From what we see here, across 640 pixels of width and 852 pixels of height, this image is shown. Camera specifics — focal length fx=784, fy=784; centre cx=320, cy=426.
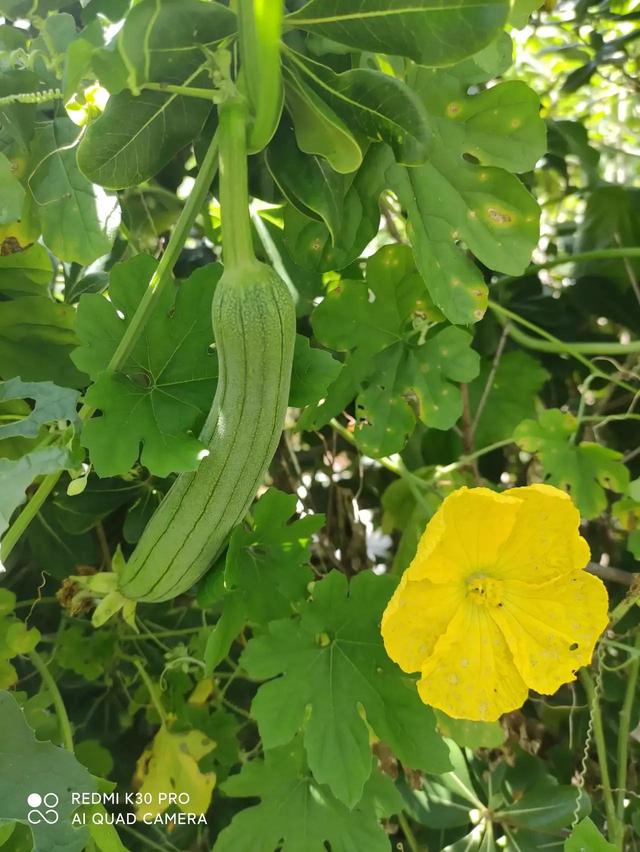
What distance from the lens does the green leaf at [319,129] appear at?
0.66 meters

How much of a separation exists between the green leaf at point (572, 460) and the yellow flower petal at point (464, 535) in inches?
7.6

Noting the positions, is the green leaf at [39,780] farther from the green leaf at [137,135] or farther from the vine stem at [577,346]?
the vine stem at [577,346]

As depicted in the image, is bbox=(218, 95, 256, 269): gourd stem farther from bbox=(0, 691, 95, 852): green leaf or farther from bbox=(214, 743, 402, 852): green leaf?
bbox=(214, 743, 402, 852): green leaf

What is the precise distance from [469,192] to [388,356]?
28 centimetres

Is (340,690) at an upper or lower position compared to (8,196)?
lower

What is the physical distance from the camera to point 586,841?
32.8 inches

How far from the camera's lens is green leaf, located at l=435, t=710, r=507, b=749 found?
0.99m

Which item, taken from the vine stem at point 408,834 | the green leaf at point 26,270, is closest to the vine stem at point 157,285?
the green leaf at point 26,270

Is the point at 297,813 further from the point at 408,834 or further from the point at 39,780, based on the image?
the point at 39,780

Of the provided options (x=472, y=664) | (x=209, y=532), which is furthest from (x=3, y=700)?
(x=472, y=664)

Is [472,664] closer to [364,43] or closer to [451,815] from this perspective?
[451,815]

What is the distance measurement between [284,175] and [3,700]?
1.90ft

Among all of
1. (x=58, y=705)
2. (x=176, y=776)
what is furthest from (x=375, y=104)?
(x=176, y=776)

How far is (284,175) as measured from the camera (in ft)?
2.58
